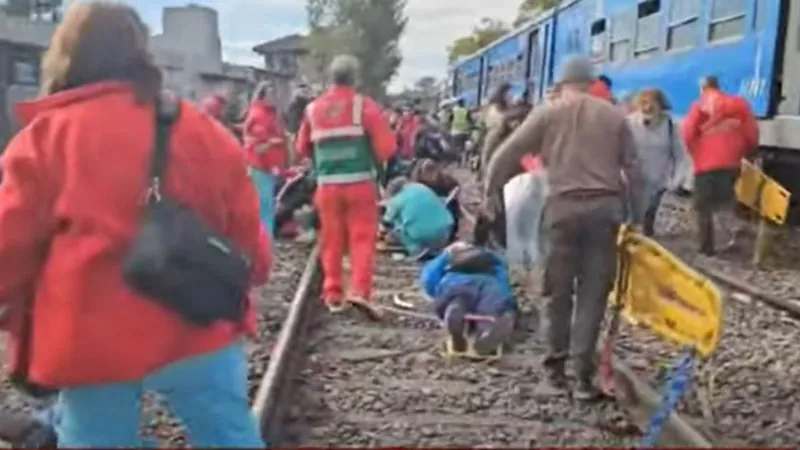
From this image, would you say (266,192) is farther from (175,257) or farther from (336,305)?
(175,257)

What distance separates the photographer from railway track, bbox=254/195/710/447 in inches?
216

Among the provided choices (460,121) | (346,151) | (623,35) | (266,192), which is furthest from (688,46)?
(460,121)

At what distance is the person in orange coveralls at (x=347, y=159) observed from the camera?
25.6ft

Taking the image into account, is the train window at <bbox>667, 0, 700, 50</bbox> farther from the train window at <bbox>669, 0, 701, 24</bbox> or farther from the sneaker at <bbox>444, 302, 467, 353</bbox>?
the sneaker at <bbox>444, 302, 467, 353</bbox>

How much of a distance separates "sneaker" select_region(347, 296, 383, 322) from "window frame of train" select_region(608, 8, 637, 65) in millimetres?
8782

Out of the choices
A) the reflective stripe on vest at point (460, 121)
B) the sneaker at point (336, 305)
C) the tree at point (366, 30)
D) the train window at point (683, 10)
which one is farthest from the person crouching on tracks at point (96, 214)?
the tree at point (366, 30)

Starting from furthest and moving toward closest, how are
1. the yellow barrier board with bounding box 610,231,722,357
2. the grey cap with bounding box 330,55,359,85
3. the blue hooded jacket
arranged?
the grey cap with bounding box 330,55,359,85, the blue hooded jacket, the yellow barrier board with bounding box 610,231,722,357

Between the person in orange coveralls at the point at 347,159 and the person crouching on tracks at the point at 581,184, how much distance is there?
1841 millimetres

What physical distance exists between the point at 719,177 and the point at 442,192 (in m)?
2.63

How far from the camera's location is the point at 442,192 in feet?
40.6

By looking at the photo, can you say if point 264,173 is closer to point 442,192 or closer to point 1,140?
point 442,192

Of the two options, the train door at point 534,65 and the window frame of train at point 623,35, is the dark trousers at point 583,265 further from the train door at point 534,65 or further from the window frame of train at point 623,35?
the train door at point 534,65

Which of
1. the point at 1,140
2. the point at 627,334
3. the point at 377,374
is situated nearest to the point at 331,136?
the point at 377,374

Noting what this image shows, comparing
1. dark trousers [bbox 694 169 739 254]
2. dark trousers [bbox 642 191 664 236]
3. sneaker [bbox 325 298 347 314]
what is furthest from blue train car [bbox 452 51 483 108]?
sneaker [bbox 325 298 347 314]
